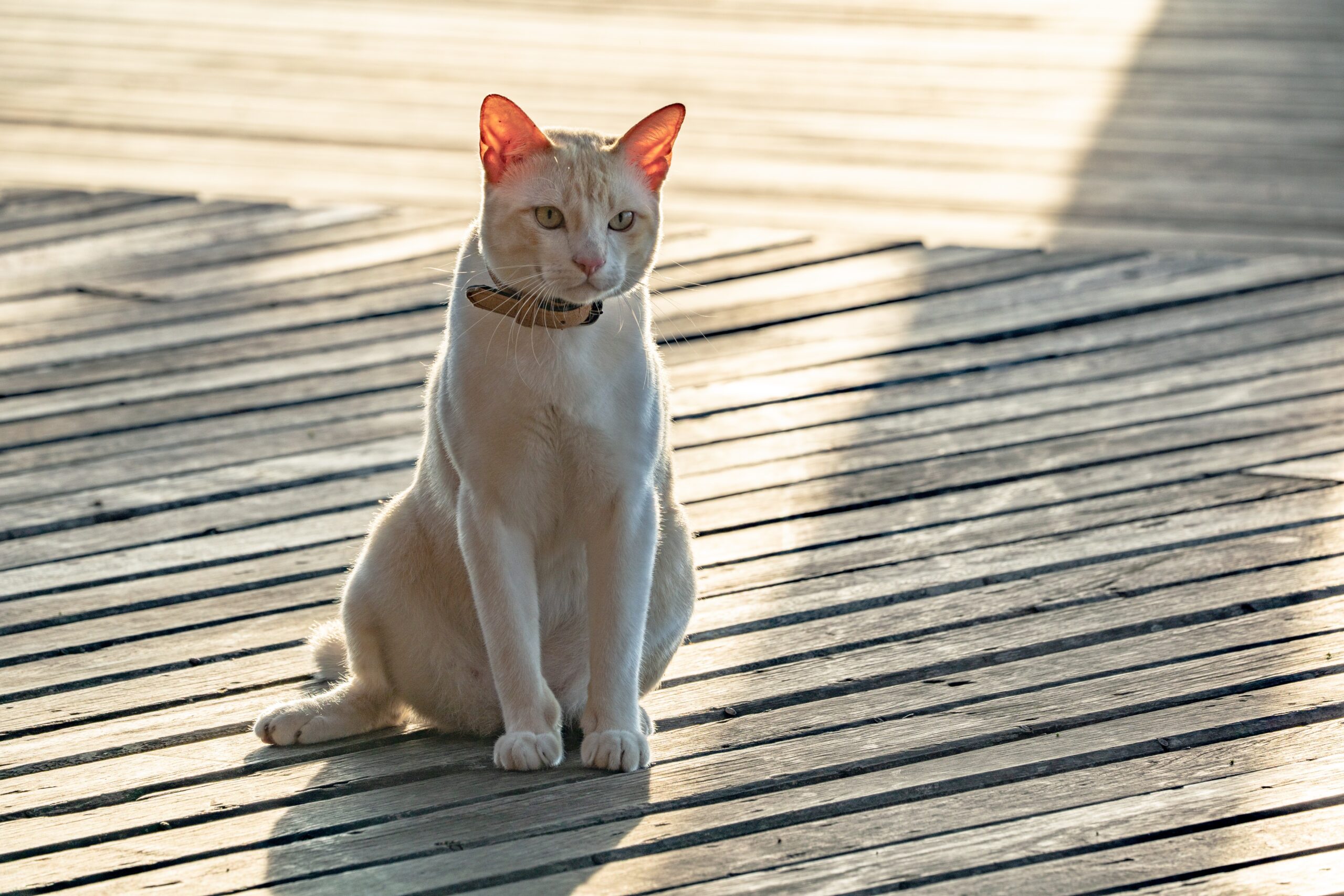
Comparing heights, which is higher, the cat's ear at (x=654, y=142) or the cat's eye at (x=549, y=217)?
the cat's ear at (x=654, y=142)

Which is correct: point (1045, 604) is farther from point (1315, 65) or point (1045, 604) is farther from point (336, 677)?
point (1315, 65)

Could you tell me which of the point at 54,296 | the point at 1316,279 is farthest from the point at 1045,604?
the point at 54,296

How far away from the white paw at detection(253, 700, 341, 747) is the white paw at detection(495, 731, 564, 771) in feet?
0.94

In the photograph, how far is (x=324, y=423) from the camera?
3.41 metres

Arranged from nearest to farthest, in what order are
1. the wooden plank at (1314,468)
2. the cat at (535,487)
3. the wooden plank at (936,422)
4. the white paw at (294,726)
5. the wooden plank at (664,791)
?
the wooden plank at (664,791) → the cat at (535,487) → the white paw at (294,726) → the wooden plank at (1314,468) → the wooden plank at (936,422)

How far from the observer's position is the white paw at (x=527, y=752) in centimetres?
213

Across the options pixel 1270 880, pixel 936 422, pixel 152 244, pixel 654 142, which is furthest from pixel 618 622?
pixel 152 244

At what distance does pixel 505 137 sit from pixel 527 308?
0.22 meters

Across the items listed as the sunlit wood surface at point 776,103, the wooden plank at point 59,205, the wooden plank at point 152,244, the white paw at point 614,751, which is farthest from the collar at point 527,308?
the wooden plank at point 59,205

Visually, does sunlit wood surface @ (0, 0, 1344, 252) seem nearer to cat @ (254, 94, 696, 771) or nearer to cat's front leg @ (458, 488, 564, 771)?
cat @ (254, 94, 696, 771)

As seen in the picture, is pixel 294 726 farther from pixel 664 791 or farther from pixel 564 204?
pixel 564 204

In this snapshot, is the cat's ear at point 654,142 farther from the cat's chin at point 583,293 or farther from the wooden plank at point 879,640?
the wooden plank at point 879,640

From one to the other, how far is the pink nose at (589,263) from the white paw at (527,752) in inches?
24.5

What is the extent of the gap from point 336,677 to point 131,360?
1580mm
